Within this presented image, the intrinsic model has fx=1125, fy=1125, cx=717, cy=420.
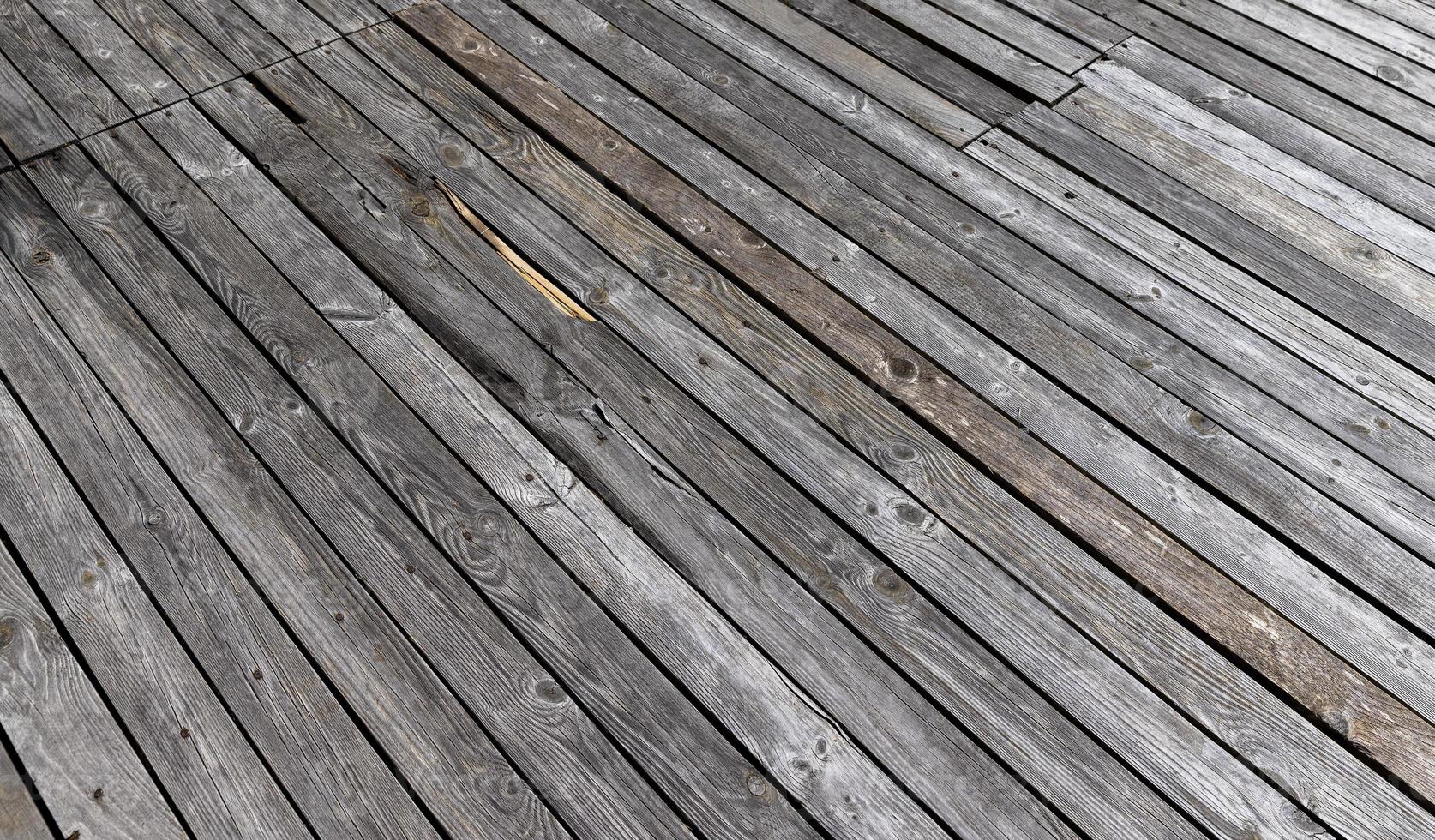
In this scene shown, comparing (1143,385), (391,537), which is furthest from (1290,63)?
(391,537)

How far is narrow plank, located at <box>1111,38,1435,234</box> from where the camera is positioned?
2.30 meters

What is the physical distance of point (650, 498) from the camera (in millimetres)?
1792

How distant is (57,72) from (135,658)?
1546mm

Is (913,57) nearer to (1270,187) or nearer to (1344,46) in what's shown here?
(1270,187)

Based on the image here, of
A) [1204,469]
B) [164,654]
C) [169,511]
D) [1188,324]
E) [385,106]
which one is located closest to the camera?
[164,654]

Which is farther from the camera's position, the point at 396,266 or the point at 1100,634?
the point at 396,266

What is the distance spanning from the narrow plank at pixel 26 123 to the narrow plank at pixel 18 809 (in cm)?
135

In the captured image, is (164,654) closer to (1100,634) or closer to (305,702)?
(305,702)

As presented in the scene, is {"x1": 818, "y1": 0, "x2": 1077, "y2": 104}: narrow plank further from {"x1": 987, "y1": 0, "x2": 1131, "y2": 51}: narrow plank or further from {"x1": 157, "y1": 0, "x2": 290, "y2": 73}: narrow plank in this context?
{"x1": 157, "y1": 0, "x2": 290, "y2": 73}: narrow plank

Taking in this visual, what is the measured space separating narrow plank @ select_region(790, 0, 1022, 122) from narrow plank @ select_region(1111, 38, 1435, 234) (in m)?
0.34

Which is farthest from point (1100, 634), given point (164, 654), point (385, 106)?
point (385, 106)

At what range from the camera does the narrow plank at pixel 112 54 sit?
2.42 metres

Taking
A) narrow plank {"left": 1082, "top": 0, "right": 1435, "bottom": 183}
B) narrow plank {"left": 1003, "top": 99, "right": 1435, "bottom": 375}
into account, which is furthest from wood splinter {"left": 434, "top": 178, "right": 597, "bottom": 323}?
narrow plank {"left": 1082, "top": 0, "right": 1435, "bottom": 183}

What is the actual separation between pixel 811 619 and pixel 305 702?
720 millimetres
